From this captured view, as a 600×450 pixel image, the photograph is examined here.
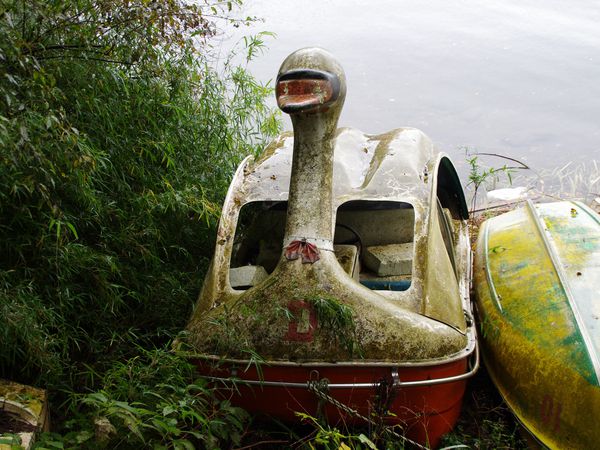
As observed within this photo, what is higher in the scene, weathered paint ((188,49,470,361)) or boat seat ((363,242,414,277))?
weathered paint ((188,49,470,361))

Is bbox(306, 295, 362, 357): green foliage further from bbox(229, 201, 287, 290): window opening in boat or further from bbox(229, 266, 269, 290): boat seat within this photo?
bbox(229, 201, 287, 290): window opening in boat

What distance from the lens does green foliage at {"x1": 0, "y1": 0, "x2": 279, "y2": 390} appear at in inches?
143

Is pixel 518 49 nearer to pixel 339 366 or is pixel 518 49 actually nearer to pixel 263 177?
pixel 263 177

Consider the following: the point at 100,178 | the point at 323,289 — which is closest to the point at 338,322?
the point at 323,289

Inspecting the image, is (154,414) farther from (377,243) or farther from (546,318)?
(546,318)

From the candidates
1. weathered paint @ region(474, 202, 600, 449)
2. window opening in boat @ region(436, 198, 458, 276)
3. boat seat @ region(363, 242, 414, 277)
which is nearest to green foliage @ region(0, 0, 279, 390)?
boat seat @ region(363, 242, 414, 277)

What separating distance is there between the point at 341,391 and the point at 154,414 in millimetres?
863

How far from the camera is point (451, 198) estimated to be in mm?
5910

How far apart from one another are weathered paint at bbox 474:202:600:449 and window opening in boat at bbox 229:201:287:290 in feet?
4.50

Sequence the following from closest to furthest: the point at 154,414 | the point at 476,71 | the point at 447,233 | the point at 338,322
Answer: the point at 154,414 < the point at 338,322 < the point at 447,233 < the point at 476,71

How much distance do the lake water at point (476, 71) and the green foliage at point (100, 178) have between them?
688 centimetres

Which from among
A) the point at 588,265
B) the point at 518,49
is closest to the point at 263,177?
the point at 588,265

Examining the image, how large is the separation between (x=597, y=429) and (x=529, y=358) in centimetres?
57

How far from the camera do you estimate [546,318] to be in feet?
13.9
